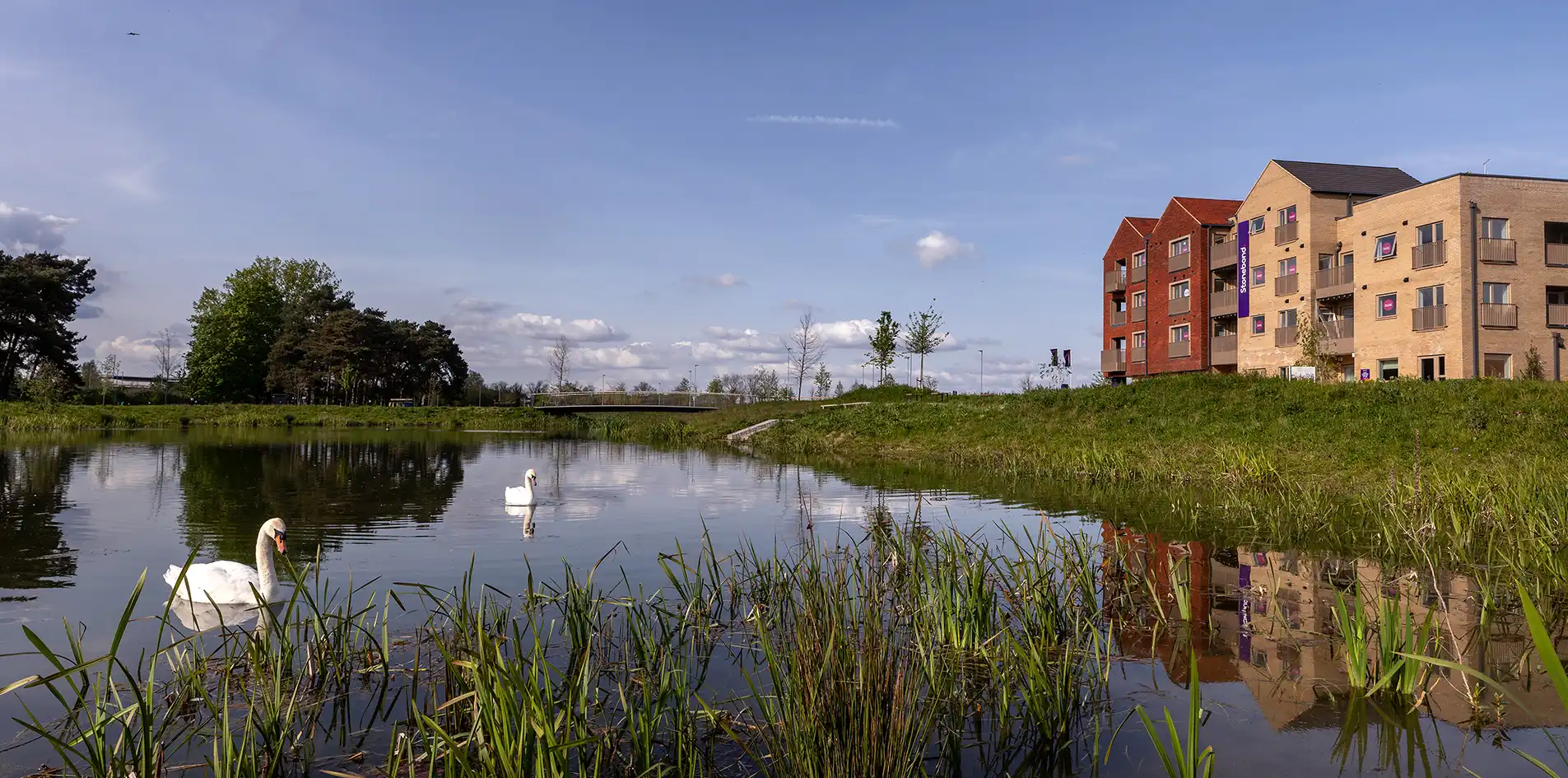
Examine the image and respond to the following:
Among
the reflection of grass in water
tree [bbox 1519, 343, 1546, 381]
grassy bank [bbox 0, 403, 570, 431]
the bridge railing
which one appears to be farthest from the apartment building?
grassy bank [bbox 0, 403, 570, 431]

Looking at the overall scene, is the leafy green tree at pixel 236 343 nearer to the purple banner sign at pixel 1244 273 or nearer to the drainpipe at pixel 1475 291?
the purple banner sign at pixel 1244 273

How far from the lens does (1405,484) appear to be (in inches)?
583

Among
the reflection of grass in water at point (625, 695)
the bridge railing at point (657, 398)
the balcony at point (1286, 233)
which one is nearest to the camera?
the reflection of grass in water at point (625, 695)

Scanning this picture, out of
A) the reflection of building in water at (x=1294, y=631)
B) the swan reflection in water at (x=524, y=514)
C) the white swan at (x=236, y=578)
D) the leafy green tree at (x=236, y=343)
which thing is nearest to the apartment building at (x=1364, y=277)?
the reflection of building in water at (x=1294, y=631)

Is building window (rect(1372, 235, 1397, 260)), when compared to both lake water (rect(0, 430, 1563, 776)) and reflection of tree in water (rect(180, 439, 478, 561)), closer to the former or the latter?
lake water (rect(0, 430, 1563, 776))

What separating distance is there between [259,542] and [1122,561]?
347 inches

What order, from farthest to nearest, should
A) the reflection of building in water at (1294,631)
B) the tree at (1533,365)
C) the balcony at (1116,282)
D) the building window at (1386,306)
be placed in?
the balcony at (1116,282) < the building window at (1386,306) < the tree at (1533,365) < the reflection of building in water at (1294,631)

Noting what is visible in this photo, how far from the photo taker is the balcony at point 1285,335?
46625 millimetres

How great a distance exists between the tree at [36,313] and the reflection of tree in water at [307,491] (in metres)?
34.3

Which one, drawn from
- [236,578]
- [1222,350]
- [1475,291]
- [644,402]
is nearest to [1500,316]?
[1475,291]

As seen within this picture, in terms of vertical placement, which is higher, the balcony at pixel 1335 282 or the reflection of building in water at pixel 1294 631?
the balcony at pixel 1335 282

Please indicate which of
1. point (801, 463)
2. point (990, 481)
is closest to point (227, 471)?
point (801, 463)

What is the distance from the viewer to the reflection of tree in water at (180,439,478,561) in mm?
13500

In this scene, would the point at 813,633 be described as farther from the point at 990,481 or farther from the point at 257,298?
the point at 257,298
